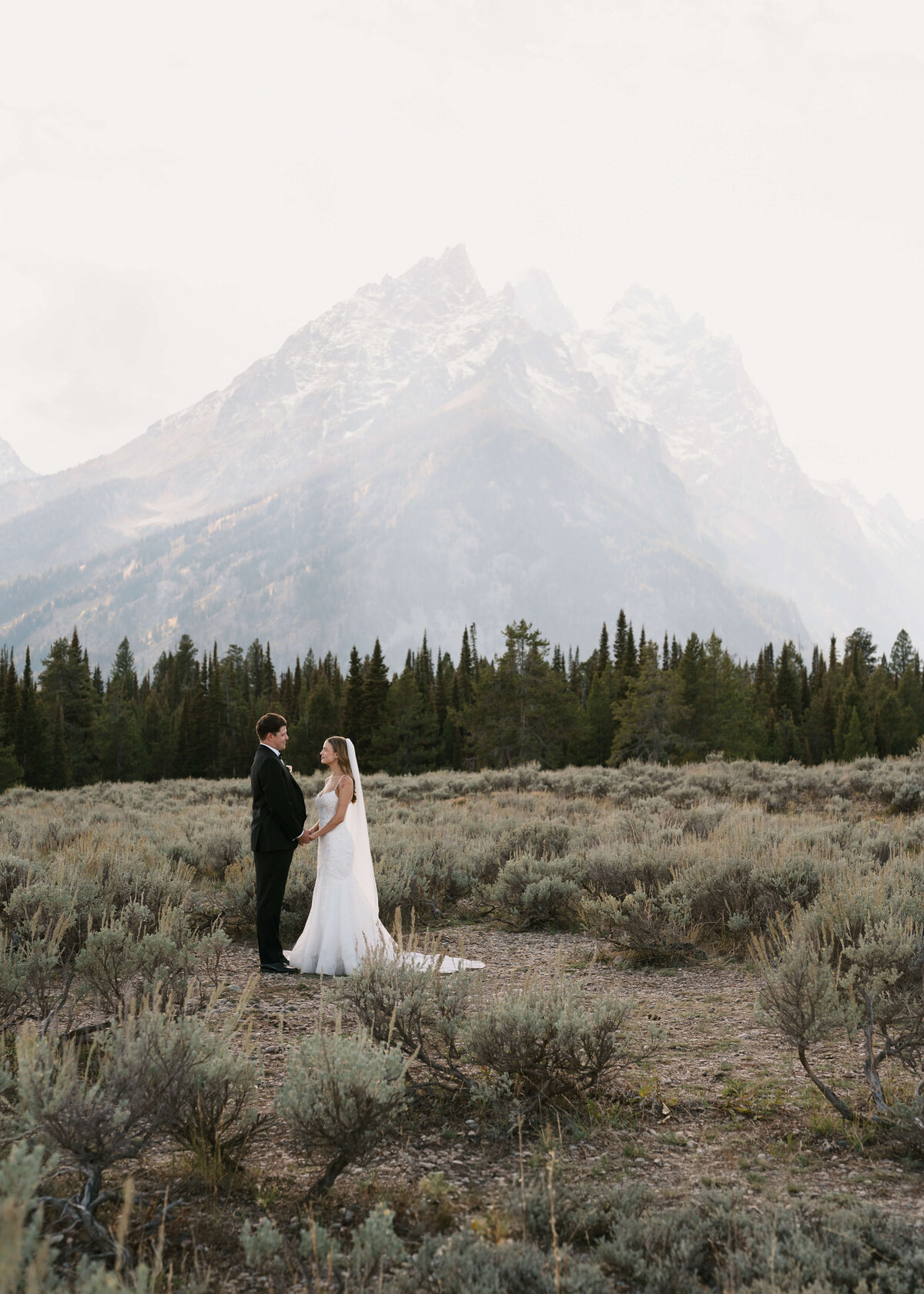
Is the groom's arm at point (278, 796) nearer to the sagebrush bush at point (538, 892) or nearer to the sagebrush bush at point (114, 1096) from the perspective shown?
the sagebrush bush at point (538, 892)

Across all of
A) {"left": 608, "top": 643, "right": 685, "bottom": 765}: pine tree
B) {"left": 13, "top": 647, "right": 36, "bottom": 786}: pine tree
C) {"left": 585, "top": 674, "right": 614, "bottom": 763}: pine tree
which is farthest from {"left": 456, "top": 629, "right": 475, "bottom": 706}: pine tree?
{"left": 13, "top": 647, "right": 36, "bottom": 786}: pine tree

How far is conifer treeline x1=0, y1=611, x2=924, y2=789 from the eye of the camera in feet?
154

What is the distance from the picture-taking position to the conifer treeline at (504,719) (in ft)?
154

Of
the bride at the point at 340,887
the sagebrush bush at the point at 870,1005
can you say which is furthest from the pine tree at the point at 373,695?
the sagebrush bush at the point at 870,1005

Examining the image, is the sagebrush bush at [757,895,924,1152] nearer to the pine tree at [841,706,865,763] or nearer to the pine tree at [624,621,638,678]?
the pine tree at [841,706,865,763]

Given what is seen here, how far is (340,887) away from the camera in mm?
7168

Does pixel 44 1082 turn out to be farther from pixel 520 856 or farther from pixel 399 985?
pixel 520 856

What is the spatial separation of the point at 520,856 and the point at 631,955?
2.46m

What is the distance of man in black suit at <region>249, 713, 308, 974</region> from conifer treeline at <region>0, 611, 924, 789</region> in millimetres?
35852

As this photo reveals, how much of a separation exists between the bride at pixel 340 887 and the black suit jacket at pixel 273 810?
0.27 m

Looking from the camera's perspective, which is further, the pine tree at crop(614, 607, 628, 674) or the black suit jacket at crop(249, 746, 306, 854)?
the pine tree at crop(614, 607, 628, 674)

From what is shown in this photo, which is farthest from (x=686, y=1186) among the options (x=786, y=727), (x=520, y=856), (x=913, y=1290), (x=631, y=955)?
(x=786, y=727)

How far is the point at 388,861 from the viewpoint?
969 cm

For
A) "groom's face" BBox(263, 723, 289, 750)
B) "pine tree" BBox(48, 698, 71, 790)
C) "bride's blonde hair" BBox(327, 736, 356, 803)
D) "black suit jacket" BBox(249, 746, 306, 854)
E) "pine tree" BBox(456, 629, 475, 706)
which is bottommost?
"pine tree" BBox(48, 698, 71, 790)
